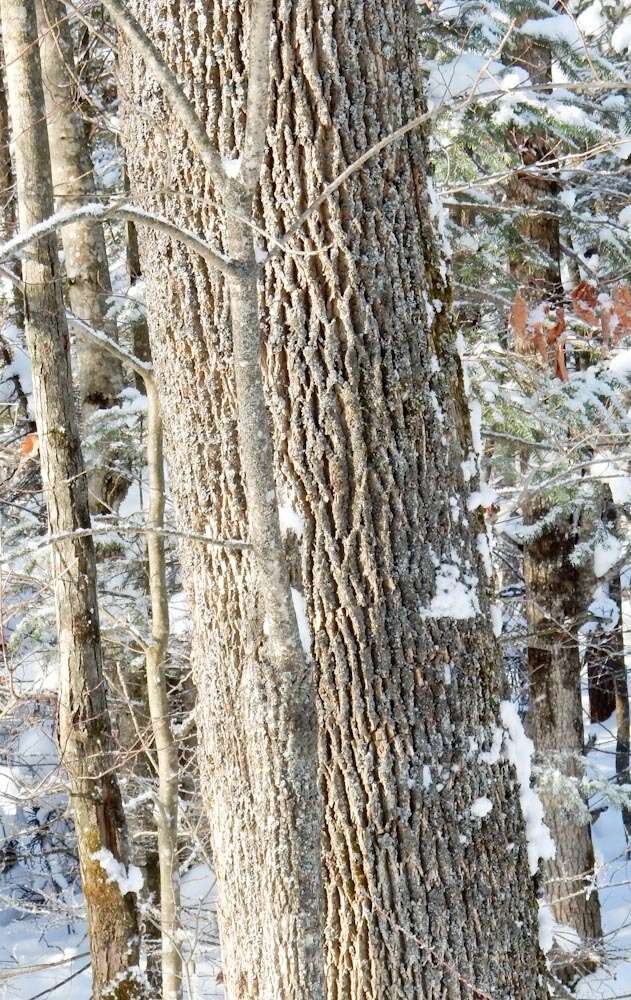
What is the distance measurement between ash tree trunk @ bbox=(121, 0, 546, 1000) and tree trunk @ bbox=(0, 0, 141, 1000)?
2006mm

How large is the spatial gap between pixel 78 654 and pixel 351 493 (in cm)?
266

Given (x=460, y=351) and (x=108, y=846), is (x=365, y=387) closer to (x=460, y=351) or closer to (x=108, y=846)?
(x=460, y=351)

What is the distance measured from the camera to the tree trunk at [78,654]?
14.5 ft

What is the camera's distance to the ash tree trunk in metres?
2.31

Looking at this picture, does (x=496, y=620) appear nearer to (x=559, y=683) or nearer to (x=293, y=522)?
(x=293, y=522)

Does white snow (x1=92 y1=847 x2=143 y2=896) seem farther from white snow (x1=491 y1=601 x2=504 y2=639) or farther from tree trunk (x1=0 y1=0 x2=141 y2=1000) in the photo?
white snow (x1=491 y1=601 x2=504 y2=639)

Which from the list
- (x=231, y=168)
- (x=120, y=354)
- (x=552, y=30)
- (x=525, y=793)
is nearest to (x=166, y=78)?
(x=231, y=168)

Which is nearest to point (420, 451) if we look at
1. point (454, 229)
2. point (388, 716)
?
point (388, 716)

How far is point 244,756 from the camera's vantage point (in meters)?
2.46

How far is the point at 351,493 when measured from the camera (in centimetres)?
239

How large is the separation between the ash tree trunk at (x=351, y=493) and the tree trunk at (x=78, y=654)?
2006mm

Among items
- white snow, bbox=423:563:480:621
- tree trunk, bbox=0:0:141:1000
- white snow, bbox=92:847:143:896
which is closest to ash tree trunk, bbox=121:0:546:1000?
white snow, bbox=423:563:480:621

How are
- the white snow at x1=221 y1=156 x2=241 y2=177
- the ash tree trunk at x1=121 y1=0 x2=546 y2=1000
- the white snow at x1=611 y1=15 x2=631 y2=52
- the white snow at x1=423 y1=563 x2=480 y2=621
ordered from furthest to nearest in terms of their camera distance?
1. the white snow at x1=611 y1=15 x2=631 y2=52
2. the white snow at x1=423 y1=563 x2=480 y2=621
3. the ash tree trunk at x1=121 y1=0 x2=546 y2=1000
4. the white snow at x1=221 y1=156 x2=241 y2=177

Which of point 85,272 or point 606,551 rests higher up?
point 85,272
